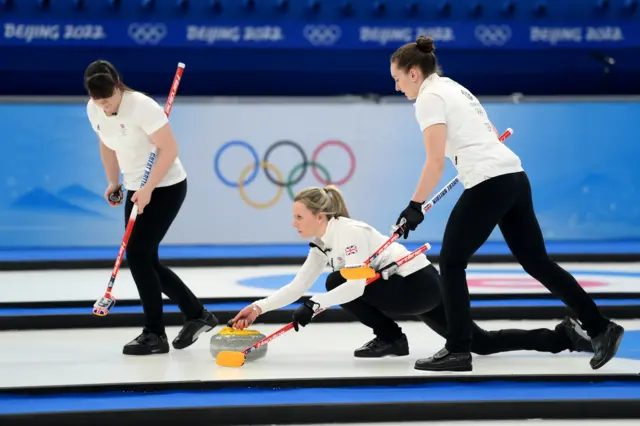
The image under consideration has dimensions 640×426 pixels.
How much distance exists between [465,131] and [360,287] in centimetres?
74

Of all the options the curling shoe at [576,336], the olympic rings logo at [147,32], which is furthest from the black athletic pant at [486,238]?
the olympic rings logo at [147,32]

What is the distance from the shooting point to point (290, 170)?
8.71 m

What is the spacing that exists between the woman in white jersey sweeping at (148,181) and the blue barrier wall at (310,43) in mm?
5166

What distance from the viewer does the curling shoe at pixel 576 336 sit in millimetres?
4348

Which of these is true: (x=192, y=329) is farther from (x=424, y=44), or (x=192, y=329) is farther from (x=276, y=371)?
(x=424, y=44)

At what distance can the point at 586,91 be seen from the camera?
10359 mm

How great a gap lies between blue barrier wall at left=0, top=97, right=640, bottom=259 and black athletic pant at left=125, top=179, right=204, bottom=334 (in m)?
3.56

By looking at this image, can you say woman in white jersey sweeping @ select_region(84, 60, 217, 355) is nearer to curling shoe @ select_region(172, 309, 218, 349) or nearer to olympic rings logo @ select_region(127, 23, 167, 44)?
curling shoe @ select_region(172, 309, 218, 349)

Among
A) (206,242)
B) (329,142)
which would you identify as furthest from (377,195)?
(206,242)

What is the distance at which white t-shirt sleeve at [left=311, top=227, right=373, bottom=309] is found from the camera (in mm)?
4219

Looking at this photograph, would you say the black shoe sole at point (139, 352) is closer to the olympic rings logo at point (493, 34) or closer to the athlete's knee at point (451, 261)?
the athlete's knee at point (451, 261)

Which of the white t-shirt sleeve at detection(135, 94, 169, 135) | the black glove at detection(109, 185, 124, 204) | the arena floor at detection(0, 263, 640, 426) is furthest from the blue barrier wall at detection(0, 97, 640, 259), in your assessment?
the white t-shirt sleeve at detection(135, 94, 169, 135)

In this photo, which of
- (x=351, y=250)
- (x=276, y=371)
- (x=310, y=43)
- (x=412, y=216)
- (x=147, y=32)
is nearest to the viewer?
(x=412, y=216)

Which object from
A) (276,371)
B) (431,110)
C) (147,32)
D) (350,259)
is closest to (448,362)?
(350,259)
